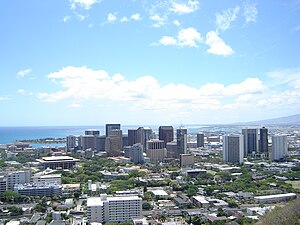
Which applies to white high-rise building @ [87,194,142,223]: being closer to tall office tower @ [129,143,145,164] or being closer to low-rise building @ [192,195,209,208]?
low-rise building @ [192,195,209,208]

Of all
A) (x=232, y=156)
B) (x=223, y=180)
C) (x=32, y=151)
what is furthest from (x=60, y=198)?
(x=32, y=151)

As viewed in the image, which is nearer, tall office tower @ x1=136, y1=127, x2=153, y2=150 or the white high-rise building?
the white high-rise building

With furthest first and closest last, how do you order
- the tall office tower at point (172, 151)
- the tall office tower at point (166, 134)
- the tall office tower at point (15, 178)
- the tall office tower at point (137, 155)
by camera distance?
1. the tall office tower at point (166, 134)
2. the tall office tower at point (172, 151)
3. the tall office tower at point (137, 155)
4. the tall office tower at point (15, 178)

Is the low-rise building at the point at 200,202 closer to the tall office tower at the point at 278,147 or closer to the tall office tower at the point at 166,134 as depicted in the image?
the tall office tower at the point at 278,147

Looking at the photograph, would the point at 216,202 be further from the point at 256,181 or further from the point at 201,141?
the point at 201,141

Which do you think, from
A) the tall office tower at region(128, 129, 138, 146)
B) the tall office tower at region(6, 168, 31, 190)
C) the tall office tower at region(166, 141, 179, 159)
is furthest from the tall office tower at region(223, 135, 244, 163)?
the tall office tower at region(6, 168, 31, 190)

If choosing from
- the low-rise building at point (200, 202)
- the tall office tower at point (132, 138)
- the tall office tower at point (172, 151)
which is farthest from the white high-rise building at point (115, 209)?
the tall office tower at point (132, 138)

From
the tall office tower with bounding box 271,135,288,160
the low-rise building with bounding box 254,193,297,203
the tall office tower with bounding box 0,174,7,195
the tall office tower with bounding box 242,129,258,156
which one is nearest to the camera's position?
the low-rise building with bounding box 254,193,297,203
